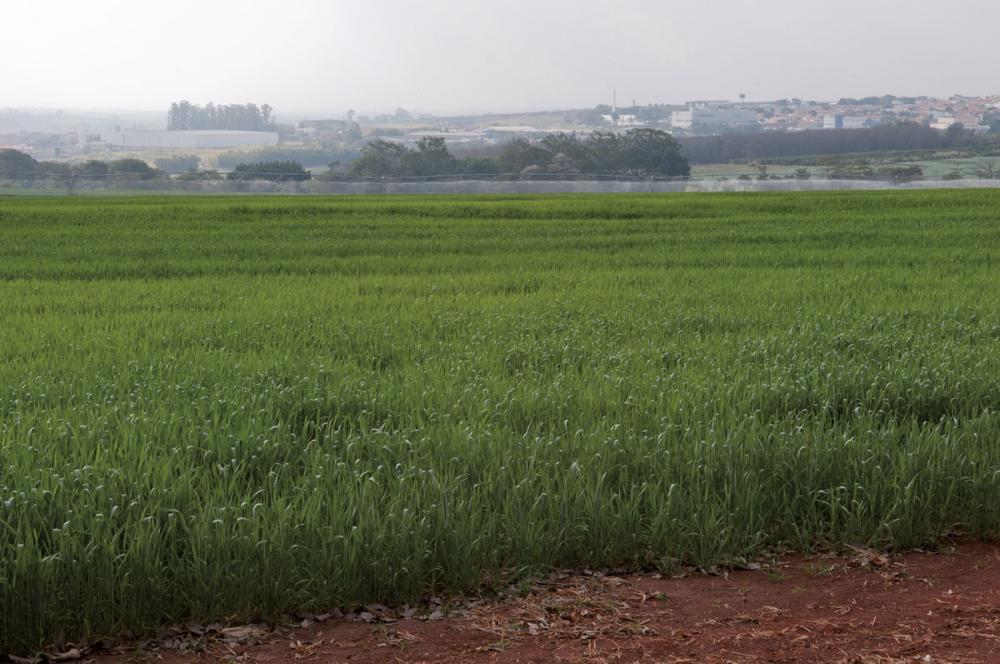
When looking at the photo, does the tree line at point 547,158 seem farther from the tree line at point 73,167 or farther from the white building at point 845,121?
the white building at point 845,121

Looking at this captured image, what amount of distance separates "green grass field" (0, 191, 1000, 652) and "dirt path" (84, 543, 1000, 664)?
19cm

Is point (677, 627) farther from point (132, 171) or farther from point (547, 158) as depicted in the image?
point (132, 171)

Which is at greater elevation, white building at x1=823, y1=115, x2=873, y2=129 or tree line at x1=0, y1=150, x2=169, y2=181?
white building at x1=823, y1=115, x2=873, y2=129

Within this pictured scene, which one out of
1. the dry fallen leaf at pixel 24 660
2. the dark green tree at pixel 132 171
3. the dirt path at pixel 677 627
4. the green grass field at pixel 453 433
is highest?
the dark green tree at pixel 132 171

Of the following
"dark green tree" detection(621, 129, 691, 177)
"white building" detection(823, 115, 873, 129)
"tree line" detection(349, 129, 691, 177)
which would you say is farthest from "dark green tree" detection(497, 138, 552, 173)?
"white building" detection(823, 115, 873, 129)

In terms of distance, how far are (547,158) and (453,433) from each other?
67.6 meters

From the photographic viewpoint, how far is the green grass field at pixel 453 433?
4.49 metres

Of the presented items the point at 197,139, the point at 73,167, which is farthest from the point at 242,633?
the point at 197,139

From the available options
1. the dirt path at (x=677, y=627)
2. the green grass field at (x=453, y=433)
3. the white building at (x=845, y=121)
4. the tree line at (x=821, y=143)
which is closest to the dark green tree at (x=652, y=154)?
the tree line at (x=821, y=143)

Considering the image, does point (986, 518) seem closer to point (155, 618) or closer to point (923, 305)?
point (155, 618)

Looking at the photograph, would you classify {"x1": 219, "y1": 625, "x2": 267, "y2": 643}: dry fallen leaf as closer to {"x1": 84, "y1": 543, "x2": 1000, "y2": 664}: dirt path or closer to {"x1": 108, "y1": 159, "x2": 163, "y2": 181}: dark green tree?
{"x1": 84, "y1": 543, "x2": 1000, "y2": 664}: dirt path

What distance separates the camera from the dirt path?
4000mm

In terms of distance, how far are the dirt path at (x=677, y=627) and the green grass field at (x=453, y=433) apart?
187mm

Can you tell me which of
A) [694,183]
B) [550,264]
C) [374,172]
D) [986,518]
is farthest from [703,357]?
[374,172]
